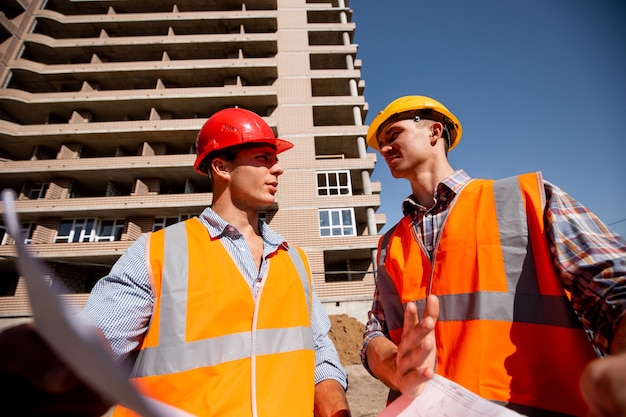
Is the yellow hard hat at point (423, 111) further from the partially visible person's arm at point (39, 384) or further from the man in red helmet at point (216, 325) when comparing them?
the partially visible person's arm at point (39, 384)

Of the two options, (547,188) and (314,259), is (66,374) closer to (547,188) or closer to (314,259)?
(547,188)

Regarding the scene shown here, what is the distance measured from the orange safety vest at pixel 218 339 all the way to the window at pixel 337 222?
15.2m

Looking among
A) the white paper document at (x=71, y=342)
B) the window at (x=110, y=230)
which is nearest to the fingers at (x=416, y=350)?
the white paper document at (x=71, y=342)

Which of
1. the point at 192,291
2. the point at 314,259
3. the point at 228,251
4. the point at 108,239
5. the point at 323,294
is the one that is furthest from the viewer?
the point at 108,239

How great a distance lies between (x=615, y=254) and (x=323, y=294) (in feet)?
45.7

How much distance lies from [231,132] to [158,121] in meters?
19.8

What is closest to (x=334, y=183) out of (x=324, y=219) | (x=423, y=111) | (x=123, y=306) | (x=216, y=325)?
(x=324, y=219)

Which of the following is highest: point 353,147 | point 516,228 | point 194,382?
point 353,147

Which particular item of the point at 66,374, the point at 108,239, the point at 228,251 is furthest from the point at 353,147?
the point at 66,374

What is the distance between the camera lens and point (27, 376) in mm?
551

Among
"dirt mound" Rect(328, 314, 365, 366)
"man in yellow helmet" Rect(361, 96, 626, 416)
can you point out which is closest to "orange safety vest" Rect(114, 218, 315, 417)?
"man in yellow helmet" Rect(361, 96, 626, 416)

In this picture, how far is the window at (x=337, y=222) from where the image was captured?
17078mm

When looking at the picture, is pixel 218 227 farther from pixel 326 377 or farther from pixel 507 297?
pixel 507 297

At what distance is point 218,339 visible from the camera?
1.57m
